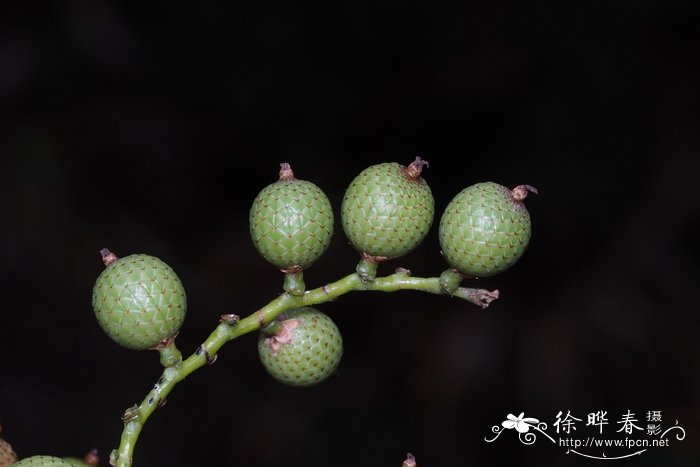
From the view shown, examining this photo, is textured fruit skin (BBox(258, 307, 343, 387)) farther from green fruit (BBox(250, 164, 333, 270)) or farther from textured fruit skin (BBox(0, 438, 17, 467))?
textured fruit skin (BBox(0, 438, 17, 467))

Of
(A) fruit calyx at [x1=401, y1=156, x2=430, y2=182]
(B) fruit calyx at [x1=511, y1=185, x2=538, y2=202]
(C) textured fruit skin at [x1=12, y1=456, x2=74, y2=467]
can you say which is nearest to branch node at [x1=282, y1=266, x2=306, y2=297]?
(A) fruit calyx at [x1=401, y1=156, x2=430, y2=182]

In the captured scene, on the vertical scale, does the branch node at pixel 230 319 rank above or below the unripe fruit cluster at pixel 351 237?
below

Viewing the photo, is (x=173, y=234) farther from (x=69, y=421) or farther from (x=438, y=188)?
(x=438, y=188)

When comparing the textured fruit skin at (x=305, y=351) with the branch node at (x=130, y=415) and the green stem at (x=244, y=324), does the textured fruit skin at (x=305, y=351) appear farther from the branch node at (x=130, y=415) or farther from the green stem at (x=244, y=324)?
the branch node at (x=130, y=415)

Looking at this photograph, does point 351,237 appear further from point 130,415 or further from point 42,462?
point 42,462

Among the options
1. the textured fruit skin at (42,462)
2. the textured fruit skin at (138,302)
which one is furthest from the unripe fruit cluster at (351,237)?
the textured fruit skin at (42,462)

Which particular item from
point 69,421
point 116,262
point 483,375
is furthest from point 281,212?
point 69,421
